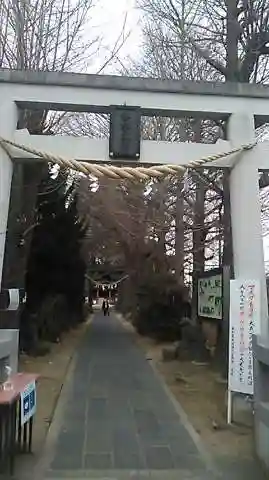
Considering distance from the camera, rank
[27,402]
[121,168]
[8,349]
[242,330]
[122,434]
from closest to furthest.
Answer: [27,402] < [8,349] < [121,168] < [122,434] < [242,330]

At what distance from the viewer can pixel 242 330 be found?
26.3 feet

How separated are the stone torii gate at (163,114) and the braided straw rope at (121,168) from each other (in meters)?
0.21

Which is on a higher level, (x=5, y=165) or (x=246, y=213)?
(x=5, y=165)

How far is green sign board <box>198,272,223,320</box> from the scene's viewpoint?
1282 centimetres

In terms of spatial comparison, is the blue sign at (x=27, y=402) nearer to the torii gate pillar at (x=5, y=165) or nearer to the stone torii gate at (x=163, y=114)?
the torii gate pillar at (x=5, y=165)

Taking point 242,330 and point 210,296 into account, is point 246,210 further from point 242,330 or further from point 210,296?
point 210,296

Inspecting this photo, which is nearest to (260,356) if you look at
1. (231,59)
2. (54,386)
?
(54,386)

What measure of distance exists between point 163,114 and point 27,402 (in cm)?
451

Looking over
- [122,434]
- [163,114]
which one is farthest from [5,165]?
[122,434]

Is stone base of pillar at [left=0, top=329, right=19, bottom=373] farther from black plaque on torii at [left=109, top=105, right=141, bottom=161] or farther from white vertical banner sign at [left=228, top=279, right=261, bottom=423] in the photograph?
white vertical banner sign at [left=228, top=279, right=261, bottom=423]

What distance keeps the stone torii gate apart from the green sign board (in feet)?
14.4

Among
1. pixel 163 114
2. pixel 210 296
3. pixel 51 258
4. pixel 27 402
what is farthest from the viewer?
pixel 51 258

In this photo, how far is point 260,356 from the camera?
6.12 metres

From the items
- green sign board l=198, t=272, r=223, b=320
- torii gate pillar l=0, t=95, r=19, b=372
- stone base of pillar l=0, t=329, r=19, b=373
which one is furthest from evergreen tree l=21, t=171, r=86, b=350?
stone base of pillar l=0, t=329, r=19, b=373
